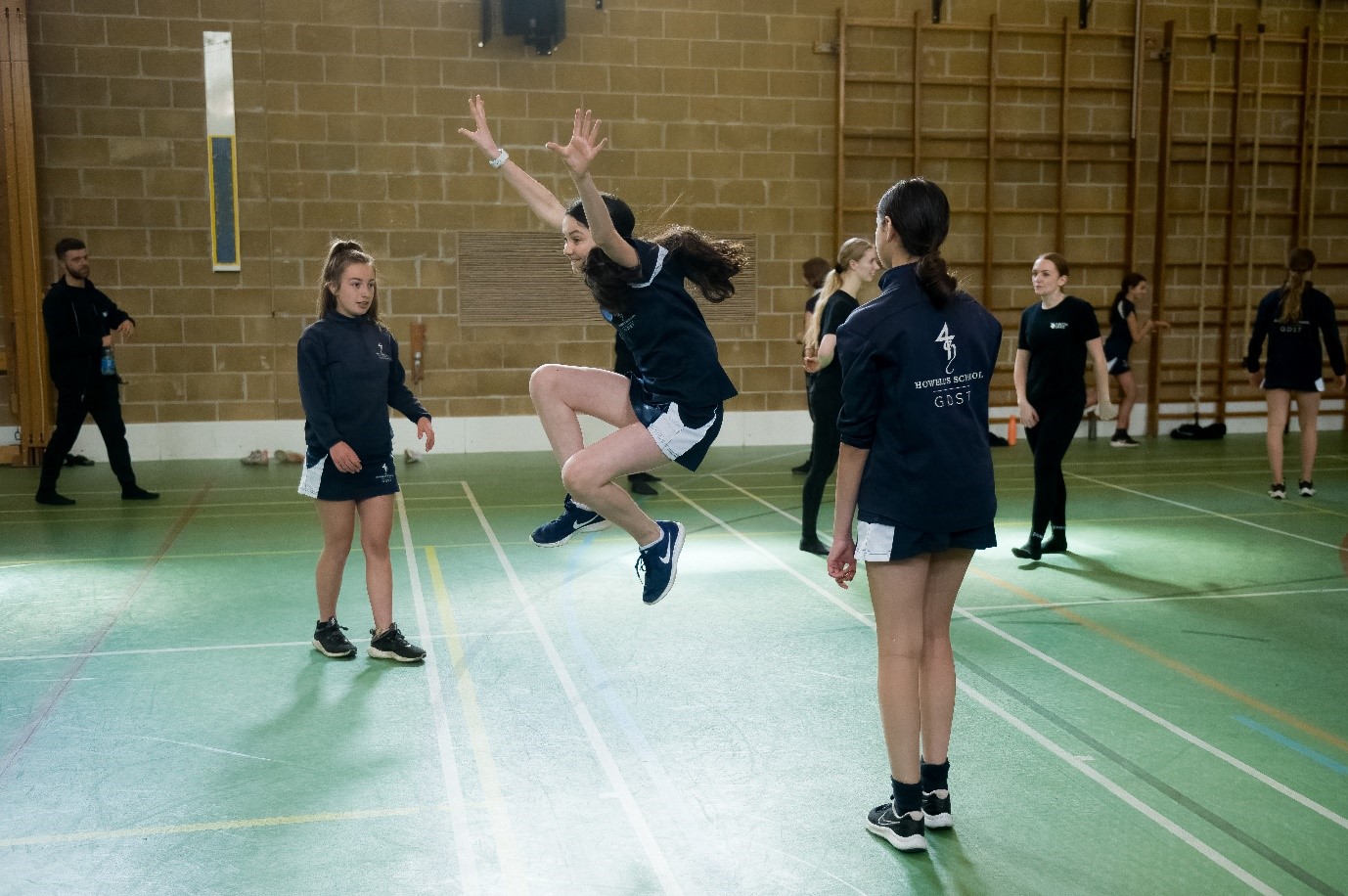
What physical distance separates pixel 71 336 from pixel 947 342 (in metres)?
7.88

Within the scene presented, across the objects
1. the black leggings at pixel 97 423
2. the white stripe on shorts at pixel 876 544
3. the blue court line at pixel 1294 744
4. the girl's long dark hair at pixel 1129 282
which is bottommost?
the blue court line at pixel 1294 744

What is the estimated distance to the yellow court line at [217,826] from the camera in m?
3.51

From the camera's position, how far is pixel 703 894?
320 cm

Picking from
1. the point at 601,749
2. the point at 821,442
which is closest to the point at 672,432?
the point at 601,749

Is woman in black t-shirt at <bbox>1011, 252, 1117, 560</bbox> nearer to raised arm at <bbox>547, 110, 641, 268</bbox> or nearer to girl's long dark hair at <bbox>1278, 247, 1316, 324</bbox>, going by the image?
girl's long dark hair at <bbox>1278, 247, 1316, 324</bbox>

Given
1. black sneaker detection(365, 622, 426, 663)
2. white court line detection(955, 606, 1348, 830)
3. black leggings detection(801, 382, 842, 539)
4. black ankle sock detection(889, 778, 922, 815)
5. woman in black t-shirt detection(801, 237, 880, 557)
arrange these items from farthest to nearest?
black leggings detection(801, 382, 842, 539) → woman in black t-shirt detection(801, 237, 880, 557) → black sneaker detection(365, 622, 426, 663) → white court line detection(955, 606, 1348, 830) → black ankle sock detection(889, 778, 922, 815)

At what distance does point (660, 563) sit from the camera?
427 cm

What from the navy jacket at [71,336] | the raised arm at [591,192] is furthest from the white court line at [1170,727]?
the navy jacket at [71,336]

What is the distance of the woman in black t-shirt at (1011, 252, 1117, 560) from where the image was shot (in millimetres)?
6930

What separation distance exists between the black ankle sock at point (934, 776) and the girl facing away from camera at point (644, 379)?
3.67 feet

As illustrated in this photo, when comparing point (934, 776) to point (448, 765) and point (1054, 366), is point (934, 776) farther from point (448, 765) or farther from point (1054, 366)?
point (1054, 366)

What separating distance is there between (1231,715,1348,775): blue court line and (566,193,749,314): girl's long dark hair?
246 centimetres

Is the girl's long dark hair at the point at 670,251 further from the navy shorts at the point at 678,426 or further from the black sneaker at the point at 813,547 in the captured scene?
the black sneaker at the point at 813,547

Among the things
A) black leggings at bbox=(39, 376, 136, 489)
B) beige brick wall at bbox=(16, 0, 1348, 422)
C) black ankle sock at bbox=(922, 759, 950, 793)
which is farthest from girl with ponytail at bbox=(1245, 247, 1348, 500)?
black leggings at bbox=(39, 376, 136, 489)
